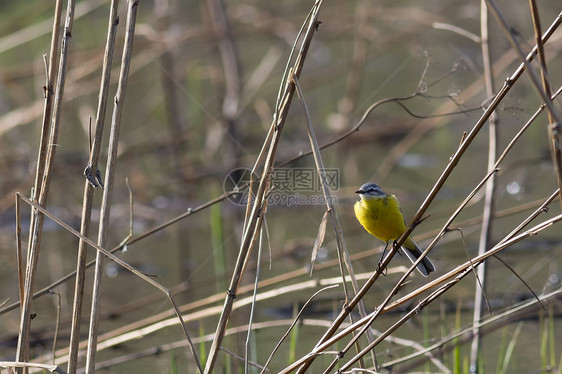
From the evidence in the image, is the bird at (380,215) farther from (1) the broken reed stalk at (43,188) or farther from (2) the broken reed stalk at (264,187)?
(1) the broken reed stalk at (43,188)

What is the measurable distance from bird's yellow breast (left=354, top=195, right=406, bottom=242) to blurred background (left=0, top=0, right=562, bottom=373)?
945mm

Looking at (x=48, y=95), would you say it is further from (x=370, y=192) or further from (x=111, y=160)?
Answer: (x=370, y=192)

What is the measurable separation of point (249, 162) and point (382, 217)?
15.0ft

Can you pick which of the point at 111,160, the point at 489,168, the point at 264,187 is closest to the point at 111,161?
the point at 111,160

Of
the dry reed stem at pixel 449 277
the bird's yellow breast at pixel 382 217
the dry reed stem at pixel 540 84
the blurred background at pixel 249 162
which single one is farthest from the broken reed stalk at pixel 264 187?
the blurred background at pixel 249 162

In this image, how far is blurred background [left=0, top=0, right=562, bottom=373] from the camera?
4.85 meters

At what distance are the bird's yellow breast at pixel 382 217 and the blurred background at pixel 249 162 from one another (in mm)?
945

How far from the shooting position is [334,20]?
789 centimetres

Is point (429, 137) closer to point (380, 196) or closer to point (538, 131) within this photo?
point (538, 131)

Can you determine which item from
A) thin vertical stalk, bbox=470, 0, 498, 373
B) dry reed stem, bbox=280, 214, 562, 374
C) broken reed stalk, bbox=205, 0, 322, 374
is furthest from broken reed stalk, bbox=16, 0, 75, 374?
thin vertical stalk, bbox=470, 0, 498, 373

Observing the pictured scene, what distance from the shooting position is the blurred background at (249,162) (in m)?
4.85

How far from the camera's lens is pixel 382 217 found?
3041 mm

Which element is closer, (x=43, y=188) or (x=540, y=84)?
(x=540, y=84)

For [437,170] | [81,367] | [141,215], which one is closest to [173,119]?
[141,215]
